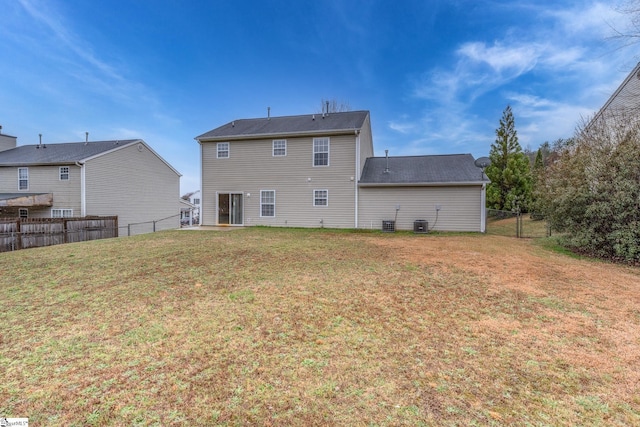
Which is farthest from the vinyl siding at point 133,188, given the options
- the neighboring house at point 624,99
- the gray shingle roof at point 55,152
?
the neighboring house at point 624,99

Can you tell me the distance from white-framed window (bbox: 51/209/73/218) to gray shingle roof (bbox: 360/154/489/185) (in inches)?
707

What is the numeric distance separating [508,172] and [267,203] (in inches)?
703

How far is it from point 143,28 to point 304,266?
1557 centimetres

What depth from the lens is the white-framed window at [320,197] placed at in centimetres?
1441

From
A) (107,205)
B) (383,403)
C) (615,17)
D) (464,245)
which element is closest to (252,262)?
(383,403)

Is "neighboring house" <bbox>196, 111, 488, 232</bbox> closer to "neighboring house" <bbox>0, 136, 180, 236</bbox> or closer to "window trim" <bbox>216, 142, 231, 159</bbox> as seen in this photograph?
"window trim" <bbox>216, 142, 231, 159</bbox>

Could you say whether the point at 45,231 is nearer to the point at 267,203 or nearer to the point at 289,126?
Result: the point at 267,203

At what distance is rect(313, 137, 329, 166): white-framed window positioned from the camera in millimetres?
14383

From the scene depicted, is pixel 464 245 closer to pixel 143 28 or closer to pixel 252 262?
pixel 252 262

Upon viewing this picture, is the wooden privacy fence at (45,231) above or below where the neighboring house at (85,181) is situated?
below

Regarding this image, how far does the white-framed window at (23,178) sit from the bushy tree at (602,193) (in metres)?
28.4

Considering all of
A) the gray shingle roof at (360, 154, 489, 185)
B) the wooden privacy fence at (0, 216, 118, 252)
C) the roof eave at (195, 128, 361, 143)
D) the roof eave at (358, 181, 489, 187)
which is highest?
the roof eave at (195, 128, 361, 143)

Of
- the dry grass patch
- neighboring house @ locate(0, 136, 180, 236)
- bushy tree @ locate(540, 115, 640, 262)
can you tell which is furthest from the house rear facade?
the dry grass patch

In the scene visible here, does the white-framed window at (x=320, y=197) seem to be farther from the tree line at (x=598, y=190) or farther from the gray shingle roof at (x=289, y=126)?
the tree line at (x=598, y=190)
